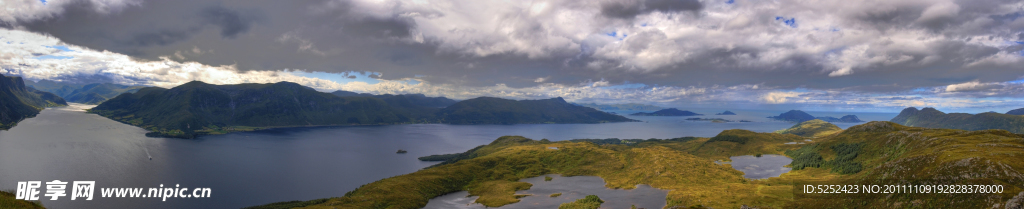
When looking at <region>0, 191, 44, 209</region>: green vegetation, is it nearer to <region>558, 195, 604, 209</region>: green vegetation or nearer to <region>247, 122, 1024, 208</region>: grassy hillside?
<region>247, 122, 1024, 208</region>: grassy hillside

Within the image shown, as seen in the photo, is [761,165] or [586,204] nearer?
[586,204]

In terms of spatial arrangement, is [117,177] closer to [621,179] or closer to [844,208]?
[621,179]

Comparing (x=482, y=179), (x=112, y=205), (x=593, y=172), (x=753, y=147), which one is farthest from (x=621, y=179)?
(x=112, y=205)

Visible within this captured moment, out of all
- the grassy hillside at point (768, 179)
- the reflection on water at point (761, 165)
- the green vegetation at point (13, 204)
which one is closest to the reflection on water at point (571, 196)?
the grassy hillside at point (768, 179)

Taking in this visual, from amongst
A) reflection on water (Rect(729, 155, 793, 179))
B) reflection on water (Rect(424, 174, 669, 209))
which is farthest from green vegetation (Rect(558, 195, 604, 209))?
reflection on water (Rect(729, 155, 793, 179))

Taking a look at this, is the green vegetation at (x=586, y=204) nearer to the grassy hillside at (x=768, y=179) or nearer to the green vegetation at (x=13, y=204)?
the grassy hillside at (x=768, y=179)

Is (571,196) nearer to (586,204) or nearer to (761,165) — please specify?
(586,204)

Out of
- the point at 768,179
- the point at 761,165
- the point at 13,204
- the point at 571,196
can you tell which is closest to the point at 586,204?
the point at 571,196
